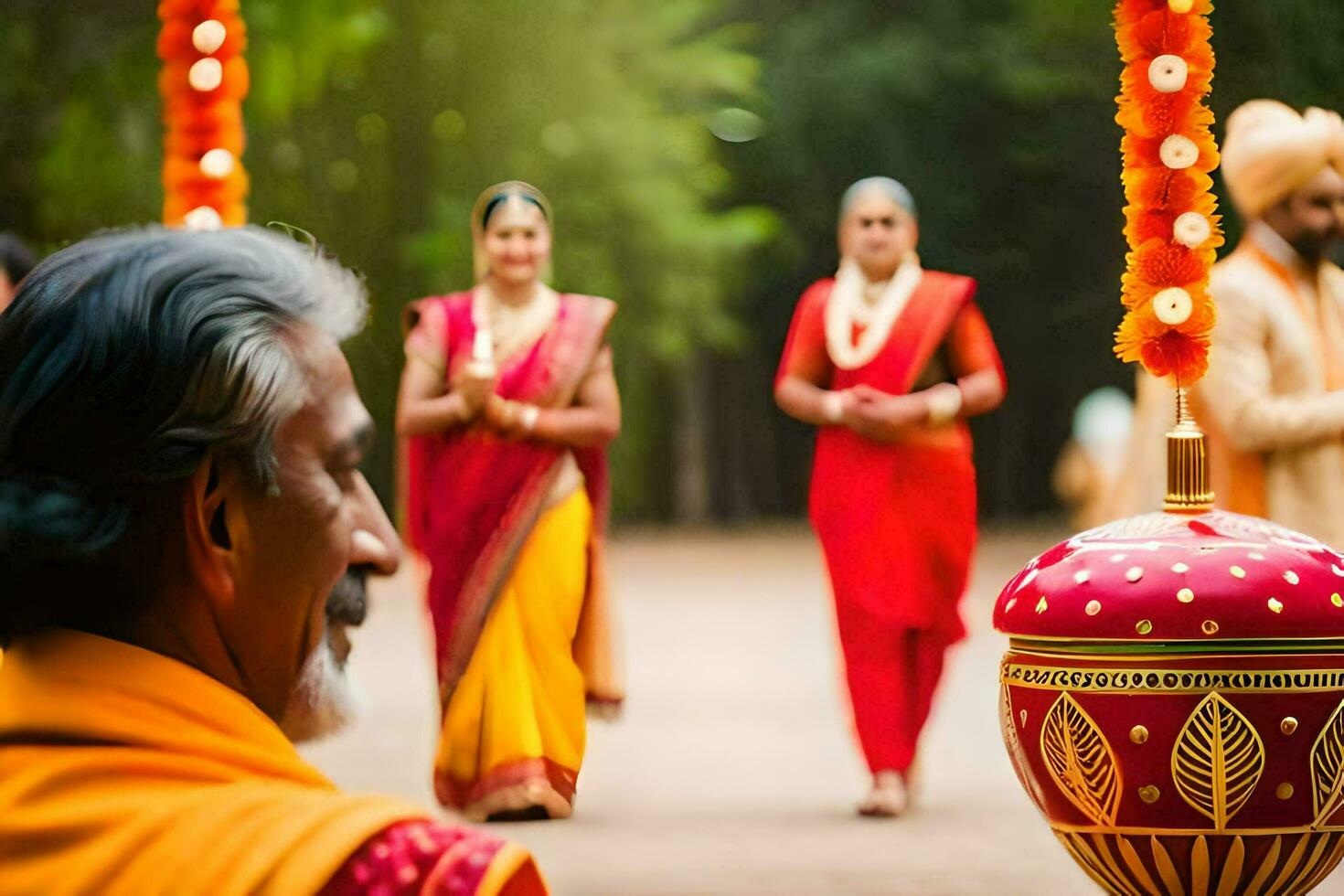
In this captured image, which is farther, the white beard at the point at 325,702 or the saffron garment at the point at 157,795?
the white beard at the point at 325,702

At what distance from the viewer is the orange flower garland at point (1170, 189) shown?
482cm

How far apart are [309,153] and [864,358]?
17722 mm

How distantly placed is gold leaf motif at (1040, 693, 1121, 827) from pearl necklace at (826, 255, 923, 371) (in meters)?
3.41

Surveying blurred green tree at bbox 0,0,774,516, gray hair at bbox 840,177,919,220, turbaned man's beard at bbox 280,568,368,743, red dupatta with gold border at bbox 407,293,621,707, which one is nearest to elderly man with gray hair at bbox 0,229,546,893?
turbaned man's beard at bbox 280,568,368,743

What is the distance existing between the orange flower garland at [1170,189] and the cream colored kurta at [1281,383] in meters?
1.48

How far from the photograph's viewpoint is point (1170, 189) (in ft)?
15.8

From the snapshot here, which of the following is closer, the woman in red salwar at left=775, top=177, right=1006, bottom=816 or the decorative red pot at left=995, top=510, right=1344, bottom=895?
the decorative red pot at left=995, top=510, right=1344, bottom=895

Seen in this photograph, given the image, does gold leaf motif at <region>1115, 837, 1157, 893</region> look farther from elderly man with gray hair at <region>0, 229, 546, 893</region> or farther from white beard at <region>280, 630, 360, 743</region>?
elderly man with gray hair at <region>0, 229, 546, 893</region>

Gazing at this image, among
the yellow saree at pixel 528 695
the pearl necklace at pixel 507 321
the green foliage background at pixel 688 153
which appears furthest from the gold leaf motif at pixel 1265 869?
the green foliage background at pixel 688 153

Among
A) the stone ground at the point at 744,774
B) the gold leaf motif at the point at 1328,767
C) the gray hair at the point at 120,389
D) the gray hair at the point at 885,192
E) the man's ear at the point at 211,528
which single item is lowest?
the stone ground at the point at 744,774

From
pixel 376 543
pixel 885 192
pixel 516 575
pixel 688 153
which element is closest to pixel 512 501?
pixel 516 575

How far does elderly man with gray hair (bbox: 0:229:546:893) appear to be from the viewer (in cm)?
161

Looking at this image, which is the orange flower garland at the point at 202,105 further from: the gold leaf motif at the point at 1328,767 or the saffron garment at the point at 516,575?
the gold leaf motif at the point at 1328,767

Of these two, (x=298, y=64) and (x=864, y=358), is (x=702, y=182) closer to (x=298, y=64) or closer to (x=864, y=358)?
(x=298, y=64)
